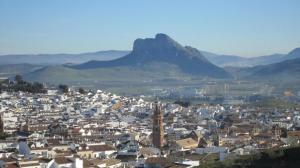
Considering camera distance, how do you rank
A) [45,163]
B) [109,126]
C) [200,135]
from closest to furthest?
[45,163]
[200,135]
[109,126]

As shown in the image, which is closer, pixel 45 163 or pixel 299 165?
pixel 299 165

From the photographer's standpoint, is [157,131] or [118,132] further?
[118,132]

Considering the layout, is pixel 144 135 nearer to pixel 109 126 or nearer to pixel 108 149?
pixel 109 126

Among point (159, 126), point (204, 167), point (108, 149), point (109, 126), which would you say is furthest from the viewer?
point (109, 126)

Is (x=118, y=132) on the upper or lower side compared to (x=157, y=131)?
lower

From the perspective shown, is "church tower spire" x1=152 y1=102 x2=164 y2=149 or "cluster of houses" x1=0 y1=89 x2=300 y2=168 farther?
"church tower spire" x1=152 y1=102 x2=164 y2=149

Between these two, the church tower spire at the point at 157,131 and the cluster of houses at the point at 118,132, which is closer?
the cluster of houses at the point at 118,132

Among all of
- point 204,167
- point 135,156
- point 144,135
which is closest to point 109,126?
point 144,135
